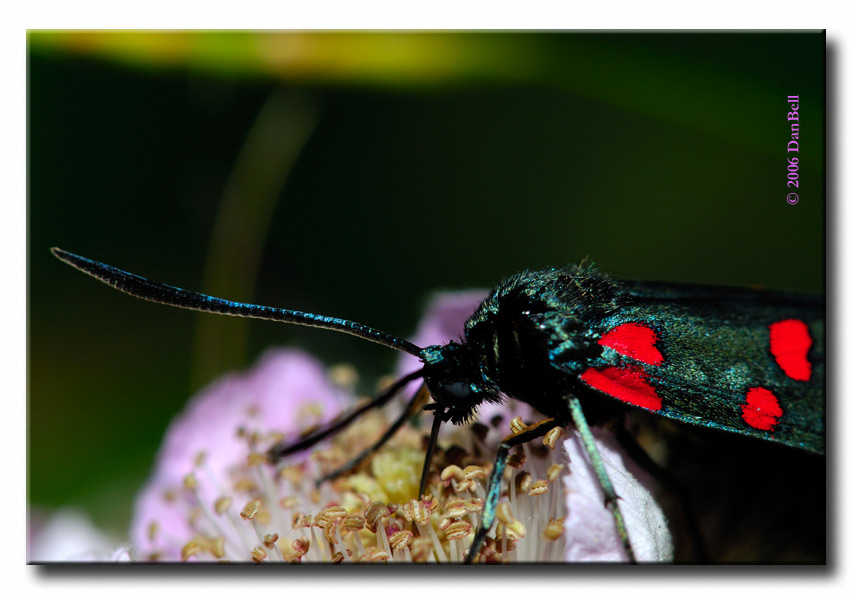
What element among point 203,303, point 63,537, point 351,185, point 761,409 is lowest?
point 63,537

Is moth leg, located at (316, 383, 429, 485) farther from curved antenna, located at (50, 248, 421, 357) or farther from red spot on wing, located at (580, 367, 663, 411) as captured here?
red spot on wing, located at (580, 367, 663, 411)

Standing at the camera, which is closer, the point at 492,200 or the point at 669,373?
the point at 669,373

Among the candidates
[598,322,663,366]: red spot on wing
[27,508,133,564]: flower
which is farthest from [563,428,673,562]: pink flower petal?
[27,508,133,564]: flower

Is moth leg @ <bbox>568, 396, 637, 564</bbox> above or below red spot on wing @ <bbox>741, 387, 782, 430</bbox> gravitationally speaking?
below

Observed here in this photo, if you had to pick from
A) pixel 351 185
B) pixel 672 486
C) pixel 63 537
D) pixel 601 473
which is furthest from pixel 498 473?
pixel 63 537

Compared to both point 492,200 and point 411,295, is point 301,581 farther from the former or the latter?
point 492,200

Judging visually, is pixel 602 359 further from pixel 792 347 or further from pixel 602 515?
pixel 792 347
